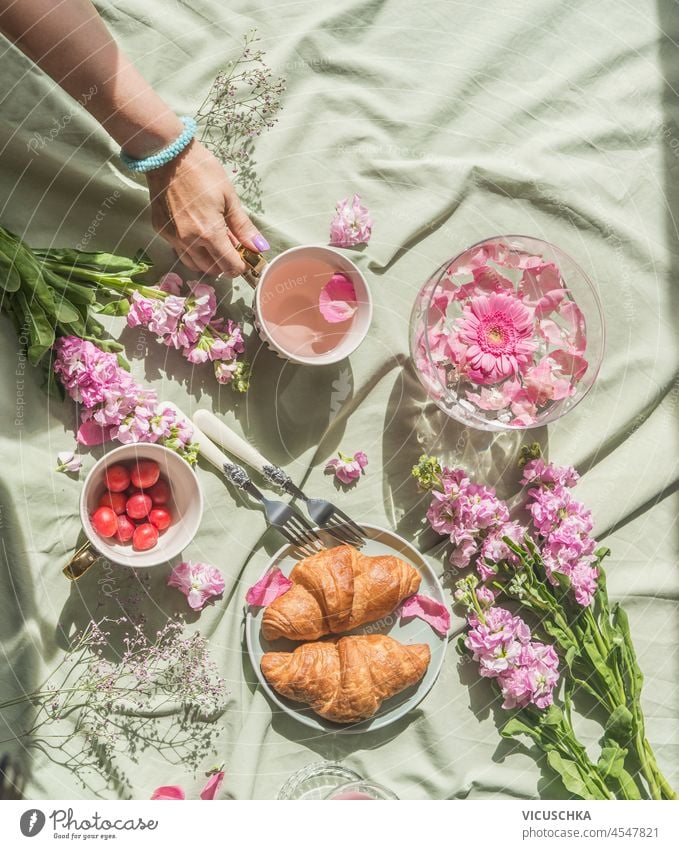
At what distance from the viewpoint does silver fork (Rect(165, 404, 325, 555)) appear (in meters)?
0.95

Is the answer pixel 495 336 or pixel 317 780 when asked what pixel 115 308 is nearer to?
pixel 495 336

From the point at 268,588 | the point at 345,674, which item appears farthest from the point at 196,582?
the point at 345,674

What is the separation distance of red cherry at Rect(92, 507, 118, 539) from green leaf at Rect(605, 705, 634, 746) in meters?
0.65

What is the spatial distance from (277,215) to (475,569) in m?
0.51

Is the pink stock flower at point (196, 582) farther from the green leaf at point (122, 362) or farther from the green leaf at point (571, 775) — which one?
the green leaf at point (571, 775)

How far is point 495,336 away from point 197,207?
1.25ft

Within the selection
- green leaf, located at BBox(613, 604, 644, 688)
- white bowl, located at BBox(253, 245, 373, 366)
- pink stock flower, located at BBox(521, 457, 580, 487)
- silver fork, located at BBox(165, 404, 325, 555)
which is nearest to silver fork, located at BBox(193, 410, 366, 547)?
silver fork, located at BBox(165, 404, 325, 555)

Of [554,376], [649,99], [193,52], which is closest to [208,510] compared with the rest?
[554,376]

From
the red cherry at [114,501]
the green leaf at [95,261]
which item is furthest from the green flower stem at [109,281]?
the red cherry at [114,501]

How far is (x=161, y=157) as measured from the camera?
883 mm

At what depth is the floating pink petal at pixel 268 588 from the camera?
947mm

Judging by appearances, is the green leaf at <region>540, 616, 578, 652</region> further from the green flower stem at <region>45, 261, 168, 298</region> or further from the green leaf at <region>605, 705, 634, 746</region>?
the green flower stem at <region>45, 261, 168, 298</region>

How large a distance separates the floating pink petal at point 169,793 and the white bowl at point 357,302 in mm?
523
